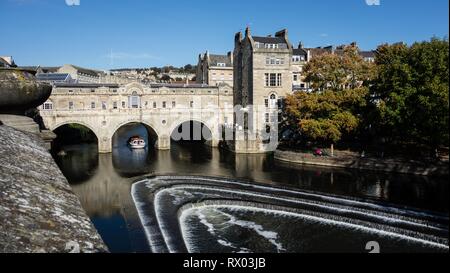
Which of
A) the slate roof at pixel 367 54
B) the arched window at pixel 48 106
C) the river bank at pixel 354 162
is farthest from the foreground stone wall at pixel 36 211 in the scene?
the slate roof at pixel 367 54

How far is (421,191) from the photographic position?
26719 mm

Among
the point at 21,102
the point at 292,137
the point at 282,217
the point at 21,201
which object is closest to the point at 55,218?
the point at 21,201

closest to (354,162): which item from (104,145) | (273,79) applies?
(273,79)

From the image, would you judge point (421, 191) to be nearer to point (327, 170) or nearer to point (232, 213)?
point (327, 170)

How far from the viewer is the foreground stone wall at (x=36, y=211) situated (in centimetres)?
528

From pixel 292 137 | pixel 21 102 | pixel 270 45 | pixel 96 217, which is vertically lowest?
pixel 96 217

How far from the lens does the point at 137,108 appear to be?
165ft

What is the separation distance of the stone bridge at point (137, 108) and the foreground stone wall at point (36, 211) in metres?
39.8

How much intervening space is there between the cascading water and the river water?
18 cm

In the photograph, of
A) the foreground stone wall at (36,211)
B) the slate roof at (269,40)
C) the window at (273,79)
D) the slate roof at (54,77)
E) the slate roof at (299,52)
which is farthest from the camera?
the slate roof at (299,52)

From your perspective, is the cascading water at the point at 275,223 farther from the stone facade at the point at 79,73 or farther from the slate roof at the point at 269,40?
the stone facade at the point at 79,73

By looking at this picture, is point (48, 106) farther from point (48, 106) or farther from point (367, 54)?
point (367, 54)

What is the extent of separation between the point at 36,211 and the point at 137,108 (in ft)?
147
